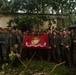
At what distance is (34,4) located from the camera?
2527 cm

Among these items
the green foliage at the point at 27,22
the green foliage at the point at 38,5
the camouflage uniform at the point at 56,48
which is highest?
the green foliage at the point at 38,5

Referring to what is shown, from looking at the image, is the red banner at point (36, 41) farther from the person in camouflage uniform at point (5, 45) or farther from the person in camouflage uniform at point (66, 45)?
the person in camouflage uniform at point (5, 45)

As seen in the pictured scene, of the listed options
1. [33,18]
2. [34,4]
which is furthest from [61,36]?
[34,4]

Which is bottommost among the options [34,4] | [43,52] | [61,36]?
[43,52]

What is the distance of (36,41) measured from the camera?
13.4 meters

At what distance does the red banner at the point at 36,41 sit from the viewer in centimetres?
1329

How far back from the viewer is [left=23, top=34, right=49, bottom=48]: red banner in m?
13.3

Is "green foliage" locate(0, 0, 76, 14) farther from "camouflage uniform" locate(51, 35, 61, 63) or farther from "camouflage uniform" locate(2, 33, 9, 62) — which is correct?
"camouflage uniform" locate(51, 35, 61, 63)

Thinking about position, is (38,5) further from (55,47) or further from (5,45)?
(5,45)

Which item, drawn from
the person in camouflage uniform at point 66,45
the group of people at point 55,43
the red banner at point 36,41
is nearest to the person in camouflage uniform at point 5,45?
the group of people at point 55,43

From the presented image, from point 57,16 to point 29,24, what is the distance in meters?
4.15

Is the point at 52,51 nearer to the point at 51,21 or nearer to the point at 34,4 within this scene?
the point at 51,21

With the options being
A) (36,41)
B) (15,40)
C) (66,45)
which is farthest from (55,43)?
(15,40)

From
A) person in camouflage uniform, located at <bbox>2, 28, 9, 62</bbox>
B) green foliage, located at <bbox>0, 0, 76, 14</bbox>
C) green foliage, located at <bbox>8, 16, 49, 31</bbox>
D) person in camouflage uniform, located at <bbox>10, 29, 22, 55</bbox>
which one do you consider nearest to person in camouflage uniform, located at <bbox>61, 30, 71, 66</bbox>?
person in camouflage uniform, located at <bbox>10, 29, 22, 55</bbox>
